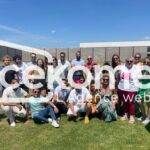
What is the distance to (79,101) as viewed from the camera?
1189 centimetres

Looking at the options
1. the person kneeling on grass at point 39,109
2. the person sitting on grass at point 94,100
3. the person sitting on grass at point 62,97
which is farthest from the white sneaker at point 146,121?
the person kneeling on grass at point 39,109

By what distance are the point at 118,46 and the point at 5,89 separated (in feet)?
31.1

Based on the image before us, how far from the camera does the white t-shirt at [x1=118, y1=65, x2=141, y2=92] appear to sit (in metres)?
11.7

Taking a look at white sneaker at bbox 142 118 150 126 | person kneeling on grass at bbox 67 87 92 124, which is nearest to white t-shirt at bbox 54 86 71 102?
person kneeling on grass at bbox 67 87 92 124

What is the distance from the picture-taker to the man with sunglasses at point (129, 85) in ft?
38.3

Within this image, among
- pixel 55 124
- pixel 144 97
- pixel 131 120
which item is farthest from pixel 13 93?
pixel 144 97

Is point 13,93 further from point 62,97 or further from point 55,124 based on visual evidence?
point 55,124

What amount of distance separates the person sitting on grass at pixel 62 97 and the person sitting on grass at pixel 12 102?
3.18 feet

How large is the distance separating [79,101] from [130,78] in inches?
66.3

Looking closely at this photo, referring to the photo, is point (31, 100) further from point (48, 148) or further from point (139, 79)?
point (139, 79)

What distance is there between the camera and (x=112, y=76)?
11945 mm

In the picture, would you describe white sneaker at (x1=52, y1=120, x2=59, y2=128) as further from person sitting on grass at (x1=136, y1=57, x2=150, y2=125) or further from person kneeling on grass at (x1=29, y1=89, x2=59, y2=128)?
person sitting on grass at (x1=136, y1=57, x2=150, y2=125)

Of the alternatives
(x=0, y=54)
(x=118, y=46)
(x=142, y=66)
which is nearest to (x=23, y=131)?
(x=142, y=66)

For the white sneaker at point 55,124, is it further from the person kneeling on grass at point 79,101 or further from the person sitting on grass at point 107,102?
the person sitting on grass at point 107,102
